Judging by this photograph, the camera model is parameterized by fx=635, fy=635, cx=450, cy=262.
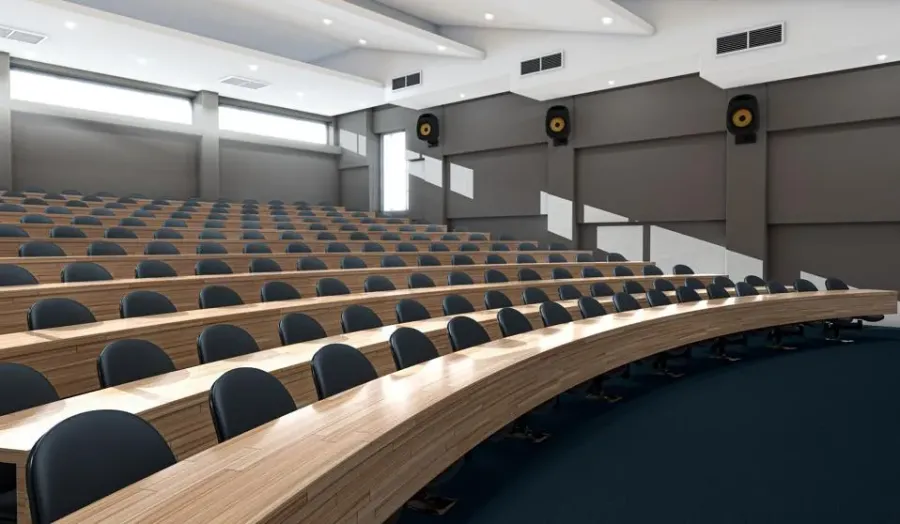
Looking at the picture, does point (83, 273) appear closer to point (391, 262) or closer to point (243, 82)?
point (391, 262)

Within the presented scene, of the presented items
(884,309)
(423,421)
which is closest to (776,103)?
(884,309)

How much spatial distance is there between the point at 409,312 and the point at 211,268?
1.63m

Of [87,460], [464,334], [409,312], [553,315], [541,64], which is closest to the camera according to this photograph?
[87,460]

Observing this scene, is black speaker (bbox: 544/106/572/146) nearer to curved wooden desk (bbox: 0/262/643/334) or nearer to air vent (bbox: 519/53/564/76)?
air vent (bbox: 519/53/564/76)

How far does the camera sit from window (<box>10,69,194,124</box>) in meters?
9.54

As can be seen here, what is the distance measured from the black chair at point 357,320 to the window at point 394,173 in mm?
8799

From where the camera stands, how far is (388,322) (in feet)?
14.9

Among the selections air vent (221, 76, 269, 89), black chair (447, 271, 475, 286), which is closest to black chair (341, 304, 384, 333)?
black chair (447, 271, 475, 286)

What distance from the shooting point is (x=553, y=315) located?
165 inches

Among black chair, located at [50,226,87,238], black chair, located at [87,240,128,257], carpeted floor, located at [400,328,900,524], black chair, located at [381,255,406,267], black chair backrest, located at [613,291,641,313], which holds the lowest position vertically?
carpeted floor, located at [400,328,900,524]

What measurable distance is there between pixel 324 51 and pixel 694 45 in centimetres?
664

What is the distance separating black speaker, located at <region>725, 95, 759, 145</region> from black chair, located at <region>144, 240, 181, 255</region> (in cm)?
689

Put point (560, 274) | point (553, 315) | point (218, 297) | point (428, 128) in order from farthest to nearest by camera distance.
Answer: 1. point (428, 128)
2. point (560, 274)
3. point (553, 315)
4. point (218, 297)

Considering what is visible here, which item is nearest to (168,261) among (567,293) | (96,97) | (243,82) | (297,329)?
(297,329)
